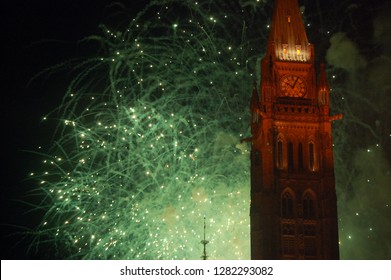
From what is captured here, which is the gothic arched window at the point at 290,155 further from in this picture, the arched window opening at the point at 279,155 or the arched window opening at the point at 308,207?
the arched window opening at the point at 308,207

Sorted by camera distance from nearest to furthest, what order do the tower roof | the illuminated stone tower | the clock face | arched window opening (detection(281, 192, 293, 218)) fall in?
1. the illuminated stone tower
2. arched window opening (detection(281, 192, 293, 218))
3. the clock face
4. the tower roof

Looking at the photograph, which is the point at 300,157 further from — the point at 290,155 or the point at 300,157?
the point at 290,155

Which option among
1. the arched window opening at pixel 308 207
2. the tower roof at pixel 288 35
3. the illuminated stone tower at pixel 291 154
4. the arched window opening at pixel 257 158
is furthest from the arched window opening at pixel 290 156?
the tower roof at pixel 288 35

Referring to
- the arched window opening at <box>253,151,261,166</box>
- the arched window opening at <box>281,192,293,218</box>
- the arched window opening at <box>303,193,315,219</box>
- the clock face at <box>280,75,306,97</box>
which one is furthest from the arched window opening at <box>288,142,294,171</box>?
the clock face at <box>280,75,306,97</box>

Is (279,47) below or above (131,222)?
above

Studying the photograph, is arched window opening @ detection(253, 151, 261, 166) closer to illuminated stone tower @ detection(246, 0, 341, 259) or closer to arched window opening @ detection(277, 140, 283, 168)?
illuminated stone tower @ detection(246, 0, 341, 259)
